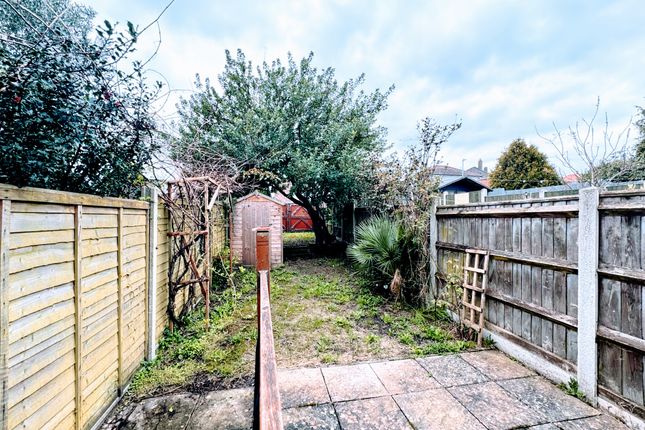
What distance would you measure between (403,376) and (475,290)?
1.51 meters

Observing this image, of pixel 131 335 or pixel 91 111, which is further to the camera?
pixel 131 335

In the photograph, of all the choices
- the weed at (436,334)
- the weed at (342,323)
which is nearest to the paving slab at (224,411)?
the weed at (342,323)

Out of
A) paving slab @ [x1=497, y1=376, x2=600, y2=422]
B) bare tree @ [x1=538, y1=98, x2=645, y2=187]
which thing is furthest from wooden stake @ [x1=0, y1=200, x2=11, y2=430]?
bare tree @ [x1=538, y1=98, x2=645, y2=187]

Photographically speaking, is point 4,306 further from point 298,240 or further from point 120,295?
point 298,240

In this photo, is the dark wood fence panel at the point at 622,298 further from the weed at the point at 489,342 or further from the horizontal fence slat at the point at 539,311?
the weed at the point at 489,342

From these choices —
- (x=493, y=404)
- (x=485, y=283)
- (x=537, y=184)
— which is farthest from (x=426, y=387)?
(x=537, y=184)

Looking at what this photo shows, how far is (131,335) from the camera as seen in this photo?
8.31 ft

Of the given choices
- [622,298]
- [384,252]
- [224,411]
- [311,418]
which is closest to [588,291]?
[622,298]

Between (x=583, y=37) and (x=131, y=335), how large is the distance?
9326mm

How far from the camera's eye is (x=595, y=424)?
6.63 feet

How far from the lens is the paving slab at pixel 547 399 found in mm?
2139

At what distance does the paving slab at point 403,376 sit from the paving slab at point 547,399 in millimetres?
677

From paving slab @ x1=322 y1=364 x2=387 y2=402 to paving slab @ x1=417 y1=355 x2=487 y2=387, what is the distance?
605 mm

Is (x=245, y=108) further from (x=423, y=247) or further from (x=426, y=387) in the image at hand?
(x=426, y=387)
